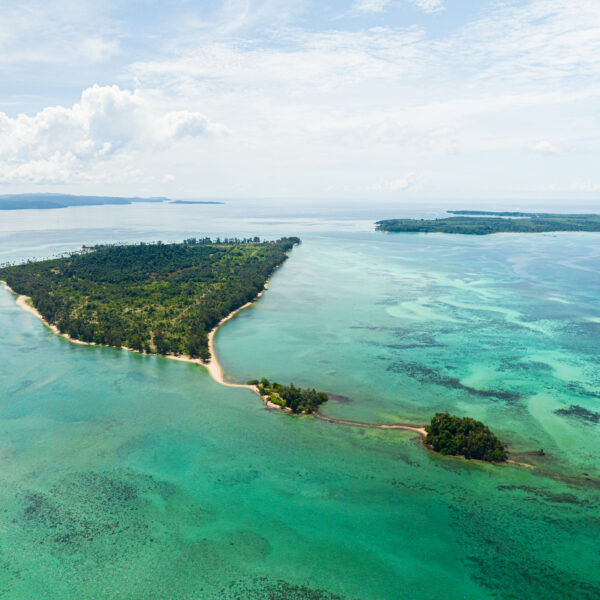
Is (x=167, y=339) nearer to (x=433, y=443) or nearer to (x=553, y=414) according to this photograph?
(x=433, y=443)

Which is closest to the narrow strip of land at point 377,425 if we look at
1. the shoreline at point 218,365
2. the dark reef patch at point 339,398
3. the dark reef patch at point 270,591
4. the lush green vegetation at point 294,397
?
the shoreline at point 218,365

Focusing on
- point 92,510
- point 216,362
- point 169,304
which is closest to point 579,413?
point 216,362

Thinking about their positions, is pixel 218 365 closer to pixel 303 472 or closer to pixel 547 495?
pixel 303 472

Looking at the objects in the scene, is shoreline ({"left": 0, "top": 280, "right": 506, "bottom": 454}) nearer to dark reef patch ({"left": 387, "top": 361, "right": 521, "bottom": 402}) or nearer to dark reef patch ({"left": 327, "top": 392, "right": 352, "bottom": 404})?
dark reef patch ({"left": 327, "top": 392, "right": 352, "bottom": 404})

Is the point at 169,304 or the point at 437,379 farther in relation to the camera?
the point at 169,304

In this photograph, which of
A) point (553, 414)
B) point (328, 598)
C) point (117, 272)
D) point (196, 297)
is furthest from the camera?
point (117, 272)

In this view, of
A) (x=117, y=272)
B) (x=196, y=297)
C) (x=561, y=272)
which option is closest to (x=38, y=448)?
(x=196, y=297)
